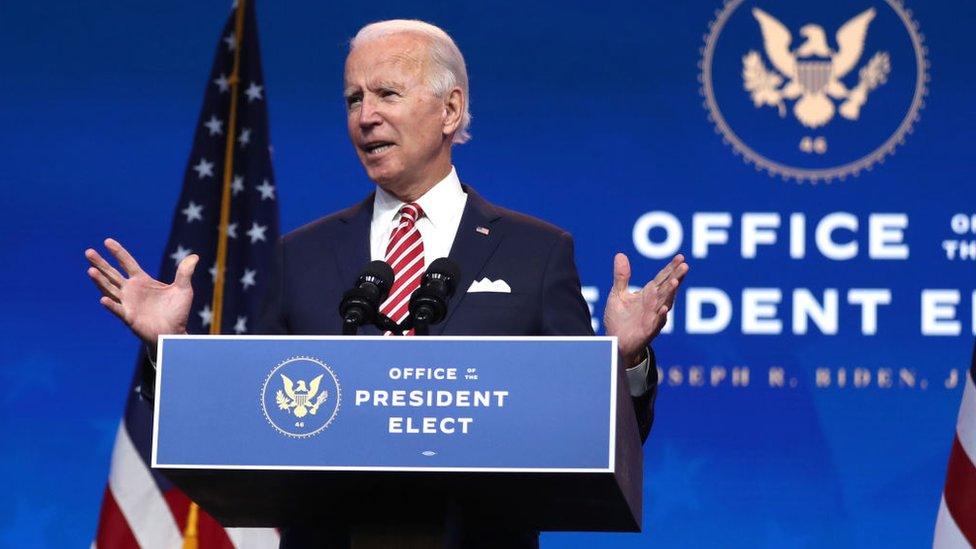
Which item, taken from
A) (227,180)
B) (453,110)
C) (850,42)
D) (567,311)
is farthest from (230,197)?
(567,311)

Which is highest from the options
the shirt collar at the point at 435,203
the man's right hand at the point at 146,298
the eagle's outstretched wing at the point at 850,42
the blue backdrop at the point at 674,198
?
the eagle's outstretched wing at the point at 850,42

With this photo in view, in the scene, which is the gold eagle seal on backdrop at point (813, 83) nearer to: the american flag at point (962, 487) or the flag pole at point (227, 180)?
the american flag at point (962, 487)

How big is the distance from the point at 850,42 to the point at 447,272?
117 inches

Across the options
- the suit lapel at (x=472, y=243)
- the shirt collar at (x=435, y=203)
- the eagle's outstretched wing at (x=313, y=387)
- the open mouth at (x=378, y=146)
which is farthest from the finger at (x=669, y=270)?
the eagle's outstretched wing at (x=313, y=387)

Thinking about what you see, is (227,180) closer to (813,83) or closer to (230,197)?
(230,197)

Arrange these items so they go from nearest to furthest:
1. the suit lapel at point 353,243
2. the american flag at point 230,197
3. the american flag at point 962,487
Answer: the suit lapel at point 353,243, the american flag at point 962,487, the american flag at point 230,197

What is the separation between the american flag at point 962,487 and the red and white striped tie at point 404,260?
2.24 m

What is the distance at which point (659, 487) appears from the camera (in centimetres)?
505

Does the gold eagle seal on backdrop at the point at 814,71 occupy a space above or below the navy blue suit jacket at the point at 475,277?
above

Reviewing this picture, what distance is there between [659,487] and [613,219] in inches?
30.9

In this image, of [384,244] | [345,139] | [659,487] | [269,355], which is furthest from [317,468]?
[345,139]

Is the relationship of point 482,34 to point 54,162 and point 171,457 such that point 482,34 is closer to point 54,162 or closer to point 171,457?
point 54,162

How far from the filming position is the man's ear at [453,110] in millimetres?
2965

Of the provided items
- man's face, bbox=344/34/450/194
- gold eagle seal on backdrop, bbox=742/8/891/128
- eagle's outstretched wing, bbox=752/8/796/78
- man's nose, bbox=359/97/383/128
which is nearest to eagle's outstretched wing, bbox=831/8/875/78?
gold eagle seal on backdrop, bbox=742/8/891/128
